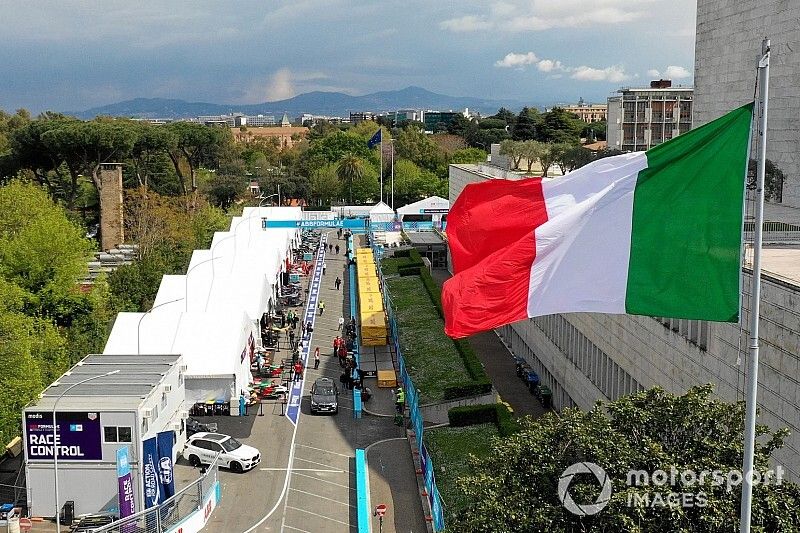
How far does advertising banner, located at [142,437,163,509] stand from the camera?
19.1 meters

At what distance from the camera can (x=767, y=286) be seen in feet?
49.2

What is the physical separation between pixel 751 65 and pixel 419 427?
1982 centimetres

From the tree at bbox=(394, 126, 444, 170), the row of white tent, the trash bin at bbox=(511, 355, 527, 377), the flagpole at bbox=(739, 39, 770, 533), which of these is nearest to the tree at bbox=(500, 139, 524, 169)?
the tree at bbox=(394, 126, 444, 170)

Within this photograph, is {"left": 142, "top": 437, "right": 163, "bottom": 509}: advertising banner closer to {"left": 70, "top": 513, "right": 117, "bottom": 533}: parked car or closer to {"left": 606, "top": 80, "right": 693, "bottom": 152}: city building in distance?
{"left": 70, "top": 513, "right": 117, "bottom": 533}: parked car

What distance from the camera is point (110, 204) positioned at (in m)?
66.8

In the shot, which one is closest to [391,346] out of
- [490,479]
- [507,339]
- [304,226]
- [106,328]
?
[507,339]

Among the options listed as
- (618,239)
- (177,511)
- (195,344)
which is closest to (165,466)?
(177,511)

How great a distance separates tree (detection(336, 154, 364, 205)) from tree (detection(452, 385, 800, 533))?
81290 mm

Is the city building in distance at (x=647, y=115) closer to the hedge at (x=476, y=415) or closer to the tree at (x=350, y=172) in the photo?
the tree at (x=350, y=172)

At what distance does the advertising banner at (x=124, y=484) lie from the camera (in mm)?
18469

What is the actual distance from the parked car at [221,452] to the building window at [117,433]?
4.27 metres

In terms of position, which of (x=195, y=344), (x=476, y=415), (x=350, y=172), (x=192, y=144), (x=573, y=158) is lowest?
(x=476, y=415)

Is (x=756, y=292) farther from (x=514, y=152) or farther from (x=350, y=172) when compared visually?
(x=350, y=172)

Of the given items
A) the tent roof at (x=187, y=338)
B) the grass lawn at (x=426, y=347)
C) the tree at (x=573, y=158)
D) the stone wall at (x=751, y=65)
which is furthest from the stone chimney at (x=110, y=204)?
the stone wall at (x=751, y=65)
